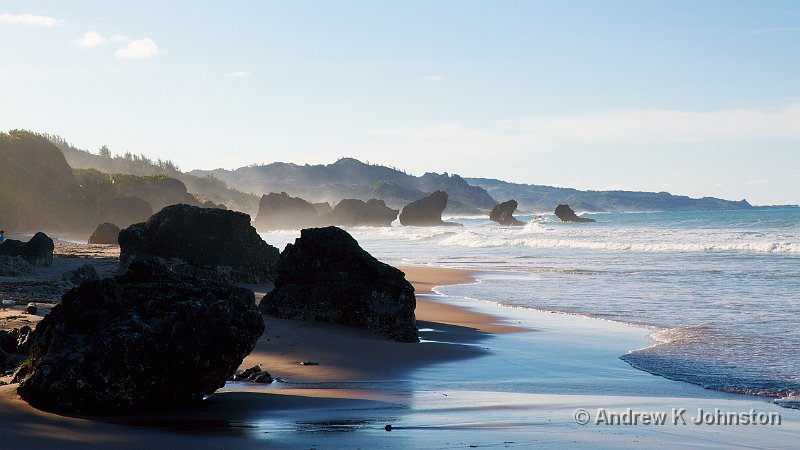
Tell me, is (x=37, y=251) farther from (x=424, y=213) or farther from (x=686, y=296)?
(x=424, y=213)

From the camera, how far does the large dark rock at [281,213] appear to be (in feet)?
353

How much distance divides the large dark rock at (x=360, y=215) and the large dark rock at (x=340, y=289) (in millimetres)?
102661

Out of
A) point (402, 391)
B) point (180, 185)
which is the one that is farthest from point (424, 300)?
point (180, 185)

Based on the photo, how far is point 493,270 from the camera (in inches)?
1115

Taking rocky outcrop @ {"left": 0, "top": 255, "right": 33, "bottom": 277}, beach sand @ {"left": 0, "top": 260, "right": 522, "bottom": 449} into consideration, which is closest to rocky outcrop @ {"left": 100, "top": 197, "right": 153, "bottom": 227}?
rocky outcrop @ {"left": 0, "top": 255, "right": 33, "bottom": 277}

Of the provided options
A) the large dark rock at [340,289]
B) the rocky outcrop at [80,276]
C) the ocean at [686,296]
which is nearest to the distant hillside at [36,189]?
the ocean at [686,296]

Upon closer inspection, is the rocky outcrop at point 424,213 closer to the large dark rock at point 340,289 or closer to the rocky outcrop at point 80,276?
the rocky outcrop at point 80,276

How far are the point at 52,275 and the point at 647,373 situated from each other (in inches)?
547

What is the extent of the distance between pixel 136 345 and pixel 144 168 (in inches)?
5474

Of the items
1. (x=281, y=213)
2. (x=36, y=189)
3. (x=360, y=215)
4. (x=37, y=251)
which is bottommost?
(x=37, y=251)

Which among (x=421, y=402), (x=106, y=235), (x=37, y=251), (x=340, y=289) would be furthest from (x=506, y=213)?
(x=421, y=402)

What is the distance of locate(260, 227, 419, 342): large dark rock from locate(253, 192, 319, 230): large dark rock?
9341cm

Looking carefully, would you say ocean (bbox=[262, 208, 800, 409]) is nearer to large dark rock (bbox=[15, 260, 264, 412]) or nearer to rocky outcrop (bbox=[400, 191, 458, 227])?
large dark rock (bbox=[15, 260, 264, 412])

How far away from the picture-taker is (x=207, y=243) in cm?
1969
